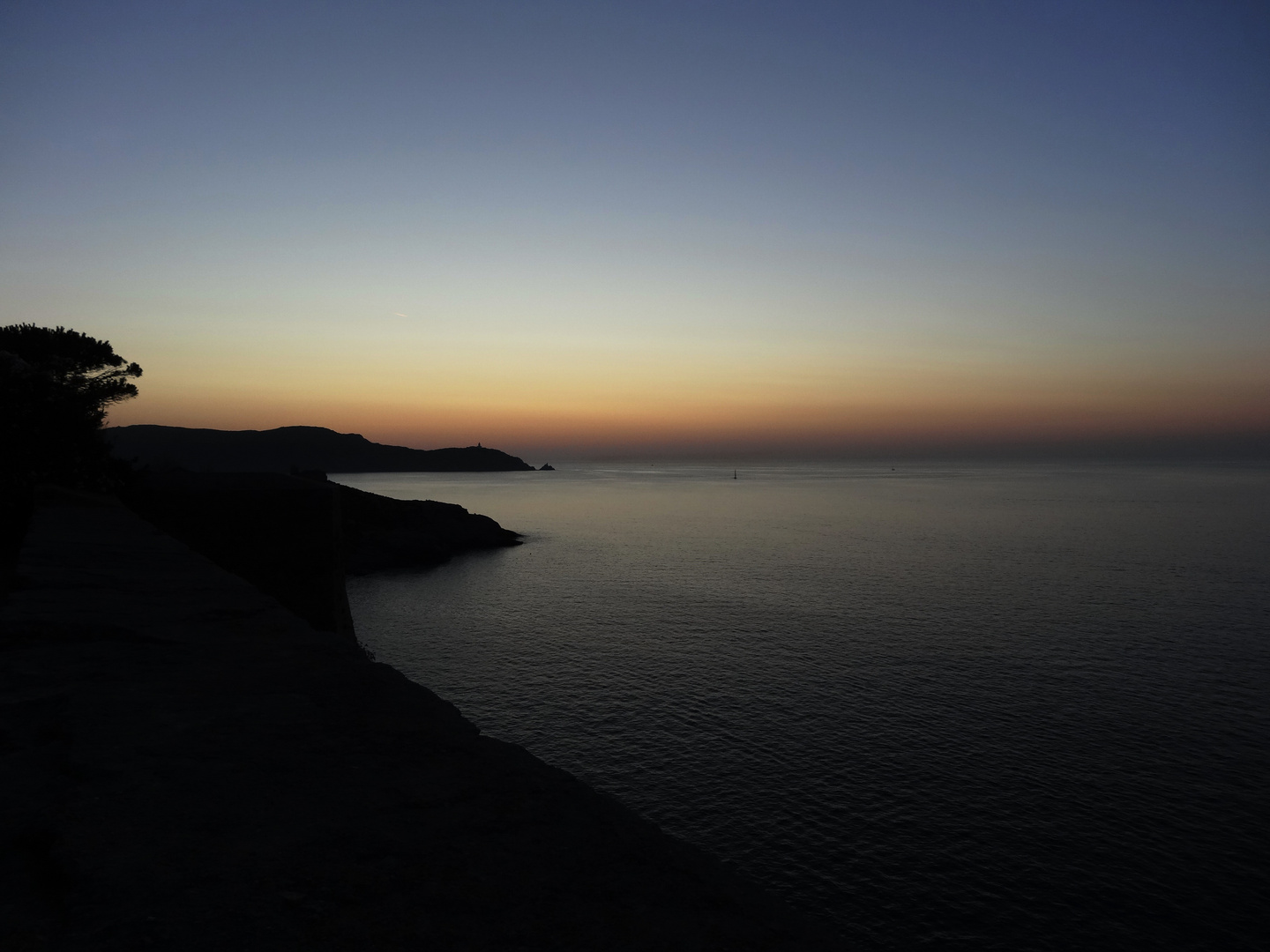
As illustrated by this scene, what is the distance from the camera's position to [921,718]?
3241cm

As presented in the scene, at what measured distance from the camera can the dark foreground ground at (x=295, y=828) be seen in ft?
10.8

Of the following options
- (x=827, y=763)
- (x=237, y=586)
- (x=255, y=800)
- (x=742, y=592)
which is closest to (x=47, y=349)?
(x=237, y=586)

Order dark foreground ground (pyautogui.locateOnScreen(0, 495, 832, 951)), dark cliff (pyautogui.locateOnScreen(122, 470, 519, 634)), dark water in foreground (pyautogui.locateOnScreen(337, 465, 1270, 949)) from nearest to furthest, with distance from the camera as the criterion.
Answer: dark foreground ground (pyautogui.locateOnScreen(0, 495, 832, 951)), dark cliff (pyautogui.locateOnScreen(122, 470, 519, 634)), dark water in foreground (pyautogui.locateOnScreen(337, 465, 1270, 949))

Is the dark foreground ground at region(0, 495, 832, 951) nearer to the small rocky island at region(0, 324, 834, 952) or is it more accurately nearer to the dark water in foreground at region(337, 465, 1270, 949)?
the small rocky island at region(0, 324, 834, 952)

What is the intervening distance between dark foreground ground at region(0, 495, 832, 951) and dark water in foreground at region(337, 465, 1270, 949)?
19.3m

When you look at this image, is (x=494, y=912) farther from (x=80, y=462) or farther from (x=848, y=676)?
(x=848, y=676)

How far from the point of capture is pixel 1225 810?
24.5 meters

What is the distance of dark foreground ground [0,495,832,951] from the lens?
328 cm

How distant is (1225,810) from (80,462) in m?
42.6

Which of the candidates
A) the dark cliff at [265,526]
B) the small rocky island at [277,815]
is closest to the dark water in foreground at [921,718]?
the dark cliff at [265,526]

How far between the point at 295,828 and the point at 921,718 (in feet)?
111

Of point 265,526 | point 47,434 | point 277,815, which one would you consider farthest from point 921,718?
point 47,434

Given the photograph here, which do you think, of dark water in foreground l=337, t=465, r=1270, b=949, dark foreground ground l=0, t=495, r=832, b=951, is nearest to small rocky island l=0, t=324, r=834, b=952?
dark foreground ground l=0, t=495, r=832, b=951

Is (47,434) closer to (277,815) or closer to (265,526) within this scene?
(265,526)
